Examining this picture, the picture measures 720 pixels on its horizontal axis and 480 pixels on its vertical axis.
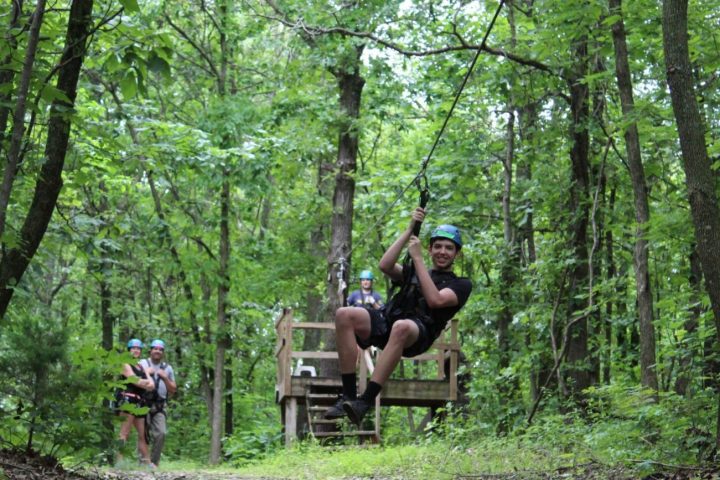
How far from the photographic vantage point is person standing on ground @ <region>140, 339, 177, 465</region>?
1440cm

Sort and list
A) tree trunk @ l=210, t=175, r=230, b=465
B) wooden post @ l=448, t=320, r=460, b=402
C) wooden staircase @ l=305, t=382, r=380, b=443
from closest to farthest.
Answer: wooden staircase @ l=305, t=382, r=380, b=443 < wooden post @ l=448, t=320, r=460, b=402 < tree trunk @ l=210, t=175, r=230, b=465

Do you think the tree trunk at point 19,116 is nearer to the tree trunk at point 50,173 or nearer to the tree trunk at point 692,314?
the tree trunk at point 50,173

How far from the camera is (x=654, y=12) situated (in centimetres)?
1036

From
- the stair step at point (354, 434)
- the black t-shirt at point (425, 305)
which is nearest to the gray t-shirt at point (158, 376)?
the stair step at point (354, 434)

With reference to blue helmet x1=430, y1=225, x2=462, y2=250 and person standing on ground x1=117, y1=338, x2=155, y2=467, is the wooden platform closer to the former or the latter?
person standing on ground x1=117, y1=338, x2=155, y2=467

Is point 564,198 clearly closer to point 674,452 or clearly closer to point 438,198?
point 438,198

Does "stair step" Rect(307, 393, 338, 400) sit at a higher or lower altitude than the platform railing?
lower

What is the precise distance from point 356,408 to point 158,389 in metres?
7.84

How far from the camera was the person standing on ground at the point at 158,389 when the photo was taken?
14.4 metres

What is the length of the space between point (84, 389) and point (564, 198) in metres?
8.60

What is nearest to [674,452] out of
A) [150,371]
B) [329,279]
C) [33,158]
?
[33,158]

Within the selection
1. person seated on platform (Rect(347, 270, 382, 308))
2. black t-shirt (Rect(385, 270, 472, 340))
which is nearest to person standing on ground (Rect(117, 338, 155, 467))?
person seated on platform (Rect(347, 270, 382, 308))

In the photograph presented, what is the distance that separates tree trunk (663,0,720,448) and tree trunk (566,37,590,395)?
6690mm

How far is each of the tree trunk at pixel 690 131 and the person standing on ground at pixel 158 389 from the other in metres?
9.65
